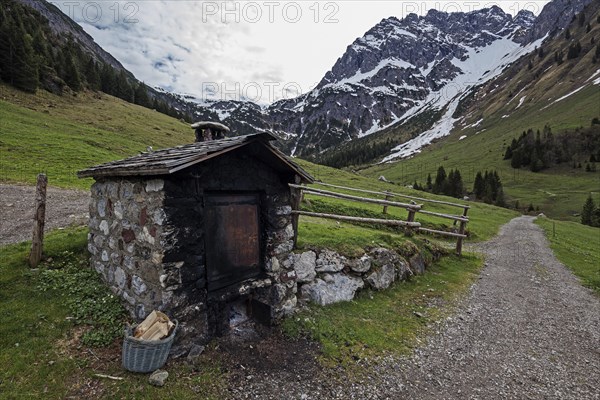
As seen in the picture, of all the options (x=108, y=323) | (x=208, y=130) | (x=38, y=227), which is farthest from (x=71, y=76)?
(x=108, y=323)

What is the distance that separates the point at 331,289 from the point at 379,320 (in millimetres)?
1531

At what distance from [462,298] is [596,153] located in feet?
320

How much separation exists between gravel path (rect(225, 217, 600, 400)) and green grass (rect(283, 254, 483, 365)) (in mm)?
410

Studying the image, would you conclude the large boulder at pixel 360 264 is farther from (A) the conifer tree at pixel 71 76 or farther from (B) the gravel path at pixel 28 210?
(A) the conifer tree at pixel 71 76

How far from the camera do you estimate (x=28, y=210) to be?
550 inches

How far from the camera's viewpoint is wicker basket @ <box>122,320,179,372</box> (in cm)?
496

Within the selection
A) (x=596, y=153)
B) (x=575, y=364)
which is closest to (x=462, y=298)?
(x=575, y=364)

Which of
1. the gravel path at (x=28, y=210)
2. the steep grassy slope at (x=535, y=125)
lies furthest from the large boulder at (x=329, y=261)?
the steep grassy slope at (x=535, y=125)

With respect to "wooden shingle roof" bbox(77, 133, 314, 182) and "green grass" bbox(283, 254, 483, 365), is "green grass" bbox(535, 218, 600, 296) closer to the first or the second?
"green grass" bbox(283, 254, 483, 365)

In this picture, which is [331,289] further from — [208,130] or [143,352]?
[208,130]

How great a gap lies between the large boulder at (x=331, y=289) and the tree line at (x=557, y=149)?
9677 centimetres

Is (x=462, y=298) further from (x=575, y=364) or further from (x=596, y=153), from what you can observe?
(x=596, y=153)

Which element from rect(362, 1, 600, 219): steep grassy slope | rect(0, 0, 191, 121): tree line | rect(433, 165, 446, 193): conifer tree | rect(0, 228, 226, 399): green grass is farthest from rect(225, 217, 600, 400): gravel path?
rect(433, 165, 446, 193): conifer tree

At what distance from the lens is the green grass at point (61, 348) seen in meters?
4.75
